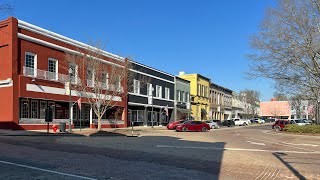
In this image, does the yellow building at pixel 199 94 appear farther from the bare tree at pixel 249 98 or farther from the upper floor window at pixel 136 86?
the bare tree at pixel 249 98

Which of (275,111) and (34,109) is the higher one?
(34,109)

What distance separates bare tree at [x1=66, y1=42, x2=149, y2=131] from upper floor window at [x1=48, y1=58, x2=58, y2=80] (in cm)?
130

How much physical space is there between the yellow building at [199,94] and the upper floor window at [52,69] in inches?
1556

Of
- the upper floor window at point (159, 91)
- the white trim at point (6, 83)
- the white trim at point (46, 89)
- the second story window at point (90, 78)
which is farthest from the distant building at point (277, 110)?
the white trim at point (6, 83)

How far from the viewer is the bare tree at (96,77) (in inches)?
1475

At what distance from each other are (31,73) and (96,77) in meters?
7.27

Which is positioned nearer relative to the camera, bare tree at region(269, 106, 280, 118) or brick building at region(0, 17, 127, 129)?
brick building at region(0, 17, 127, 129)

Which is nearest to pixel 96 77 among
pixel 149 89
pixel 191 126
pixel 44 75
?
pixel 44 75

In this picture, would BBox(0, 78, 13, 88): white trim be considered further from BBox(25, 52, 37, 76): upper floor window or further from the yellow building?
the yellow building

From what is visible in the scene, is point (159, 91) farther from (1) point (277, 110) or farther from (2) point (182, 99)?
(1) point (277, 110)

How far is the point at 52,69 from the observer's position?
36031 millimetres

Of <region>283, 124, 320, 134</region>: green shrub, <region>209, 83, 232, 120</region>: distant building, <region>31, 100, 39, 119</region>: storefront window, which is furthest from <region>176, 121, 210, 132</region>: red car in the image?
<region>209, 83, 232, 120</region>: distant building

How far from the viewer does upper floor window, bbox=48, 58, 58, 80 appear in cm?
3518

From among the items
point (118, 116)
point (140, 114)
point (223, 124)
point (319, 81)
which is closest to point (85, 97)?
point (118, 116)
